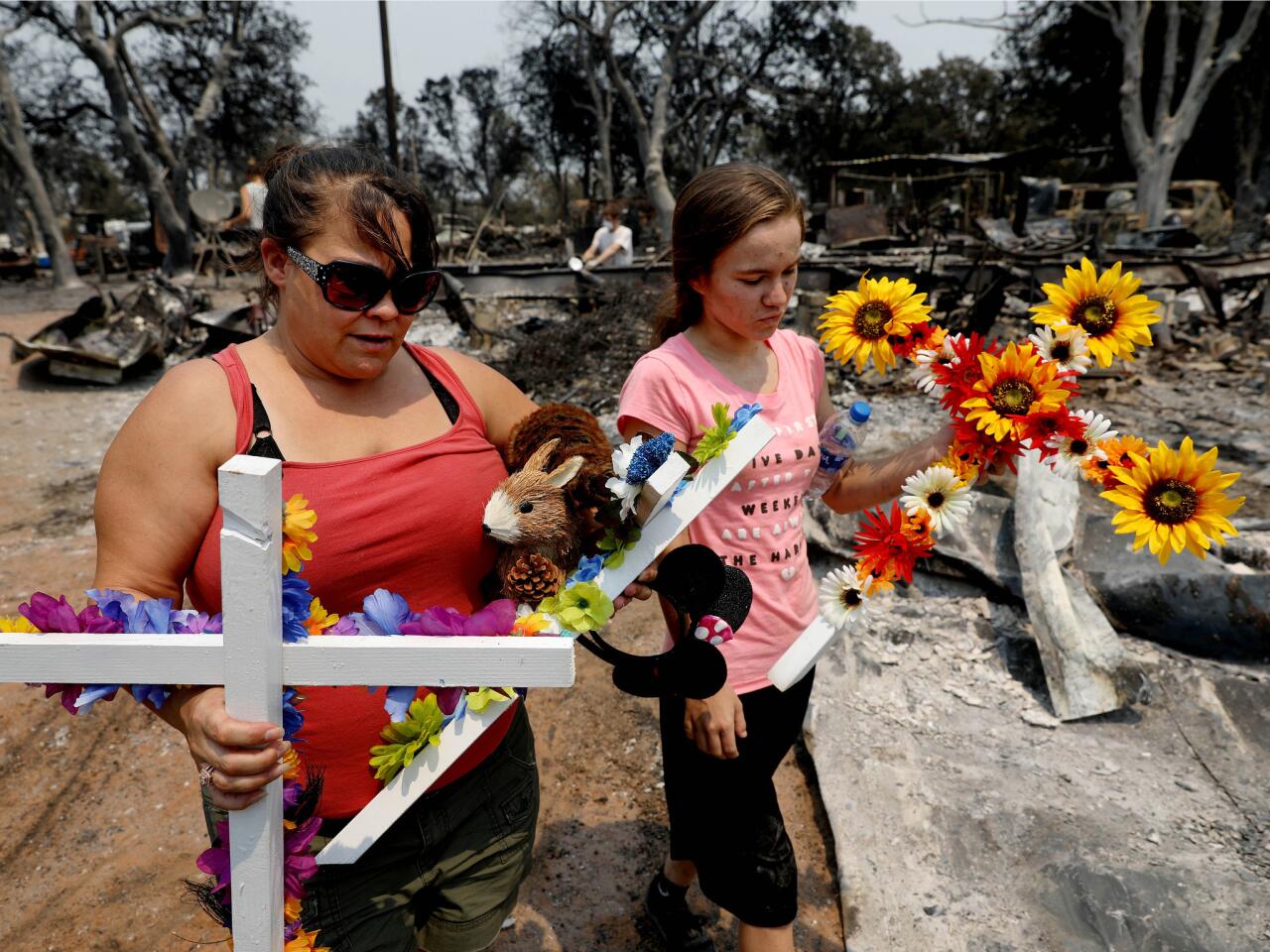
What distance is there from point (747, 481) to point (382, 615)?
821 millimetres

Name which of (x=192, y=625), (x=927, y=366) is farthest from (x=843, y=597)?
(x=192, y=625)

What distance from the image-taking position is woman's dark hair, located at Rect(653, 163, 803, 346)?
153 centimetres

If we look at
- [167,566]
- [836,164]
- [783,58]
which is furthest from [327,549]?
[783,58]

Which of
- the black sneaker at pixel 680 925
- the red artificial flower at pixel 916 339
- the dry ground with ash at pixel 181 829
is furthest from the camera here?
the dry ground with ash at pixel 181 829

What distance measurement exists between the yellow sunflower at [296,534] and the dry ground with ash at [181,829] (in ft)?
6.03

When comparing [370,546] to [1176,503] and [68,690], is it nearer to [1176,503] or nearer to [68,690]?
[68,690]

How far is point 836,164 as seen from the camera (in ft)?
64.2

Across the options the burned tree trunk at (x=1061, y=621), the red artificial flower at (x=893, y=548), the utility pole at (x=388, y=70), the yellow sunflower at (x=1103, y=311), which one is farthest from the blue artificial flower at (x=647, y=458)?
the utility pole at (x=388, y=70)

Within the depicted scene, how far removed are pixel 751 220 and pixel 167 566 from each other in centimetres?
123

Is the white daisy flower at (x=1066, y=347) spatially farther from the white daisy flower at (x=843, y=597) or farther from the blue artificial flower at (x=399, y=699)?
the blue artificial flower at (x=399, y=699)

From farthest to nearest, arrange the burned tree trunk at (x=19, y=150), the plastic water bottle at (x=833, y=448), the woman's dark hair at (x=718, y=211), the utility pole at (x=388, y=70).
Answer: the burned tree trunk at (x=19, y=150), the utility pole at (x=388, y=70), the plastic water bottle at (x=833, y=448), the woman's dark hair at (x=718, y=211)

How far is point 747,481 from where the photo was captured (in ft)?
5.26

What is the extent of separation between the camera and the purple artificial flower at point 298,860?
3.86 ft

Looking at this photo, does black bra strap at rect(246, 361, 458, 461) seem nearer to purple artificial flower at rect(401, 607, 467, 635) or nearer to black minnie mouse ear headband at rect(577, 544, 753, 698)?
purple artificial flower at rect(401, 607, 467, 635)
